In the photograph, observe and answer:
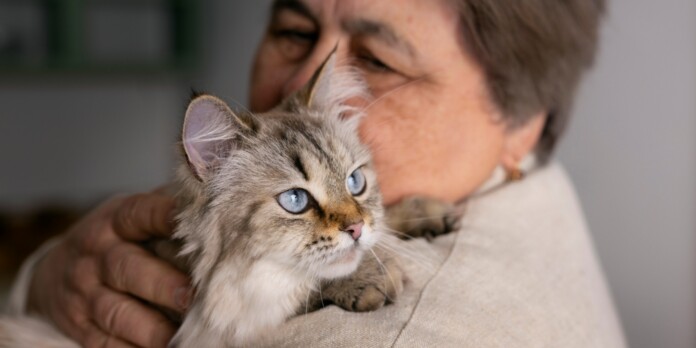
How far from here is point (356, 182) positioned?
1259 millimetres

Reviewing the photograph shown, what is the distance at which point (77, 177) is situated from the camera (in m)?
4.36

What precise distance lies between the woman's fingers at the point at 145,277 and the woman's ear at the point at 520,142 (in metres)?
0.77

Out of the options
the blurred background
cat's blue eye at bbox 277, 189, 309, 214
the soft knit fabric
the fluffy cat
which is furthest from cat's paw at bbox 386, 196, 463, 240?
the blurred background

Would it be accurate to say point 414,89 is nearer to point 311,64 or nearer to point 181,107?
point 311,64

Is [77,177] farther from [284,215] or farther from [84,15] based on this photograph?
[284,215]

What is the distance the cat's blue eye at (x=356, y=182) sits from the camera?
124 cm

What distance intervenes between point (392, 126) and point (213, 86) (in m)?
3.23

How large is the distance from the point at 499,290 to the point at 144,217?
651mm

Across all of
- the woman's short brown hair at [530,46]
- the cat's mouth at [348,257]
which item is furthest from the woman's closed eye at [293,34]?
the cat's mouth at [348,257]

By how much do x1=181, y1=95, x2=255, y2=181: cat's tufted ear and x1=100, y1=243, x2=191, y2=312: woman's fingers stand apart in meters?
0.21

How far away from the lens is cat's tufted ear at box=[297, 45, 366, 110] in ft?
4.32

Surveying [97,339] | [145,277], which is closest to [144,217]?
[145,277]

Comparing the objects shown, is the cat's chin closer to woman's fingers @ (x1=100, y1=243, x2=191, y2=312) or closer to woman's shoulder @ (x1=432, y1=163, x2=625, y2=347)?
woman's shoulder @ (x1=432, y1=163, x2=625, y2=347)

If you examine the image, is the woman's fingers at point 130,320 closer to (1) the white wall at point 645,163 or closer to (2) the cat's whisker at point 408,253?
(2) the cat's whisker at point 408,253
